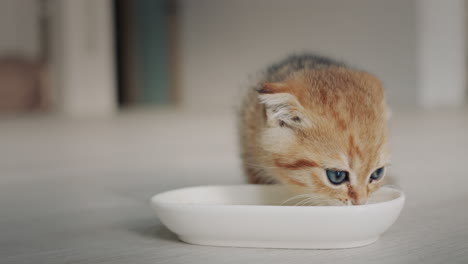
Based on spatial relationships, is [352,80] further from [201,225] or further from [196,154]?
[196,154]

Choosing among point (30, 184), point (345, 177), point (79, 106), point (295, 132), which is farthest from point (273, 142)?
point (79, 106)

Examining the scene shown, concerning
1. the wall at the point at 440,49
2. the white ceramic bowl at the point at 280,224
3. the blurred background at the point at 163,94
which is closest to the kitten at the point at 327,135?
the white ceramic bowl at the point at 280,224

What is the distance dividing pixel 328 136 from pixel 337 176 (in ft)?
0.31

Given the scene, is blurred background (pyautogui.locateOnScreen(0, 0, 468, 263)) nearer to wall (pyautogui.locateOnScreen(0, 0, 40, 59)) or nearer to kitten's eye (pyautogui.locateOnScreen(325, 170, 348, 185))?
wall (pyautogui.locateOnScreen(0, 0, 40, 59))

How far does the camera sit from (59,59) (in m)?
8.06

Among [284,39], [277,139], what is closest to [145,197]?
[277,139]

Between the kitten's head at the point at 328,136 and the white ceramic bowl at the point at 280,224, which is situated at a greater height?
the kitten's head at the point at 328,136

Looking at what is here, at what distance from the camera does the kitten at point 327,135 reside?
138cm

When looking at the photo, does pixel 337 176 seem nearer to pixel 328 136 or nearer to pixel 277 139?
pixel 328 136

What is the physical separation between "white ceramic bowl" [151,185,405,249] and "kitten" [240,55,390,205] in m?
0.13

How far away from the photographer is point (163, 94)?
12.5 metres

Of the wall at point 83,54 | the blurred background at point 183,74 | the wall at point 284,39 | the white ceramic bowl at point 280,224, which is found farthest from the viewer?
the wall at point 83,54

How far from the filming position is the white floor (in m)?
1.24

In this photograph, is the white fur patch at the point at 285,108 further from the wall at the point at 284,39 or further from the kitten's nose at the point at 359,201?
the wall at the point at 284,39
